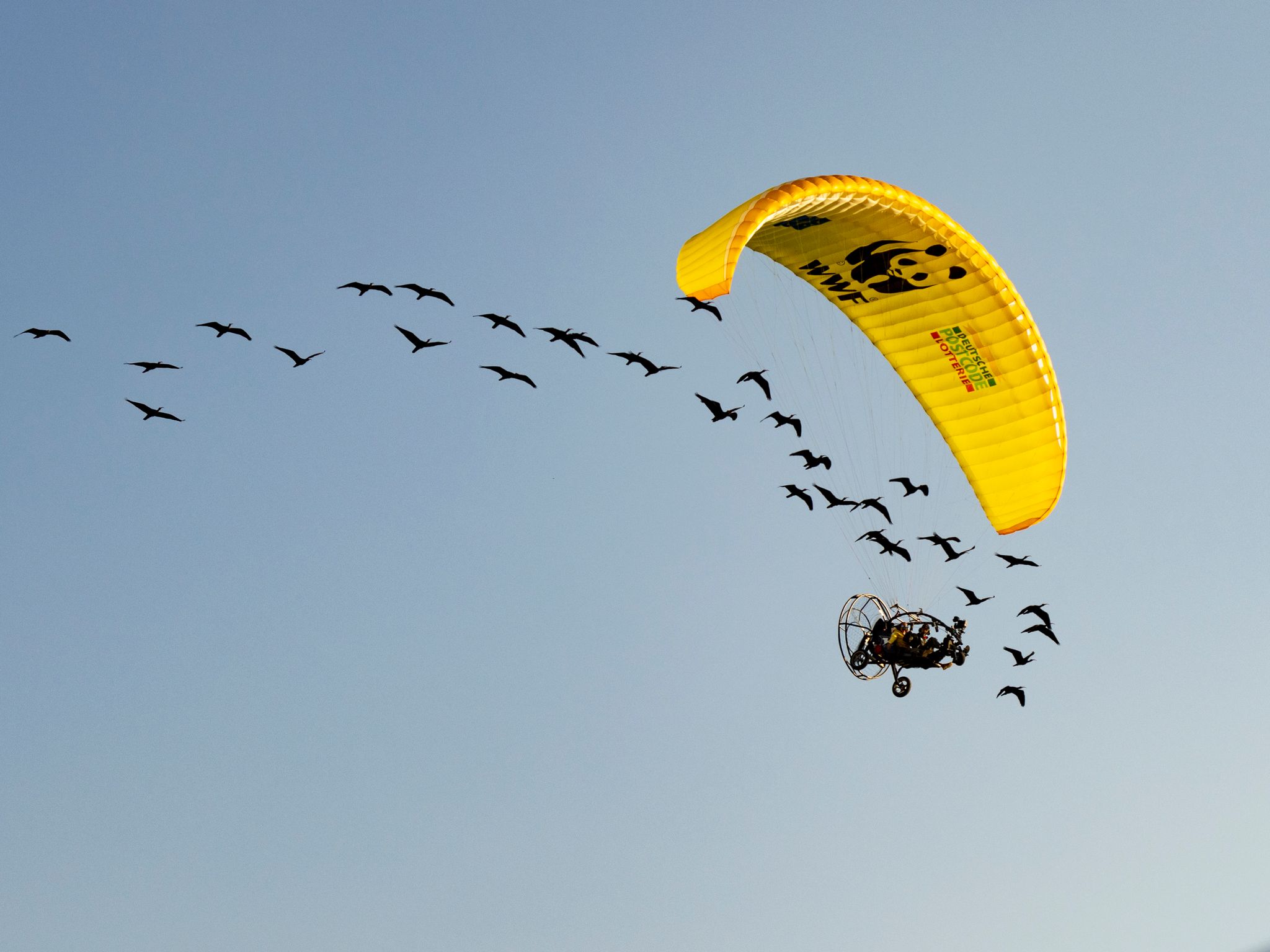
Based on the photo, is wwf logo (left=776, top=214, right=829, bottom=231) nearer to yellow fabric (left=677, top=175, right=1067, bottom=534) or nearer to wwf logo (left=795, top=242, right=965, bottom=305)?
yellow fabric (left=677, top=175, right=1067, bottom=534)

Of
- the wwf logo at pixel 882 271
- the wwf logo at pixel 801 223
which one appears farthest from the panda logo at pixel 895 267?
the wwf logo at pixel 801 223

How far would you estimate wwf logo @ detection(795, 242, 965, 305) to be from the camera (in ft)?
131

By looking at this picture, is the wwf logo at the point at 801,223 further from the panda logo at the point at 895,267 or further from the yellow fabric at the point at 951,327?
the panda logo at the point at 895,267

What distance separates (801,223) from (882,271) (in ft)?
6.42

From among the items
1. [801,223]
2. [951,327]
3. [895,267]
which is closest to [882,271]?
[895,267]

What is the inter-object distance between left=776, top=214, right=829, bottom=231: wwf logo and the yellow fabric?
0.11 ft

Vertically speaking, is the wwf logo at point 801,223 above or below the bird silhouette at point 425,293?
above

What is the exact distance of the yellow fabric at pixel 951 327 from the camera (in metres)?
39.7

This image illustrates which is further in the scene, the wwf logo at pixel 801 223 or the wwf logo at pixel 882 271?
the wwf logo at pixel 801 223

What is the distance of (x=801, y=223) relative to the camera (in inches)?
1593

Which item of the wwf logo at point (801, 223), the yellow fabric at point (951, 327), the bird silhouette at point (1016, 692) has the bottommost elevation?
the bird silhouette at point (1016, 692)

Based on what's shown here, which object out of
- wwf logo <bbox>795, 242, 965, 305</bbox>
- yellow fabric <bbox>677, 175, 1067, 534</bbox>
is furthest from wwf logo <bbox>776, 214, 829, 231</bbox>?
wwf logo <bbox>795, 242, 965, 305</bbox>

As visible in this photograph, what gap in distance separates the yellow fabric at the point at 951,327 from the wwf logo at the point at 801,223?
3cm

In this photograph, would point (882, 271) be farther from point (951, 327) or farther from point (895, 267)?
point (951, 327)
